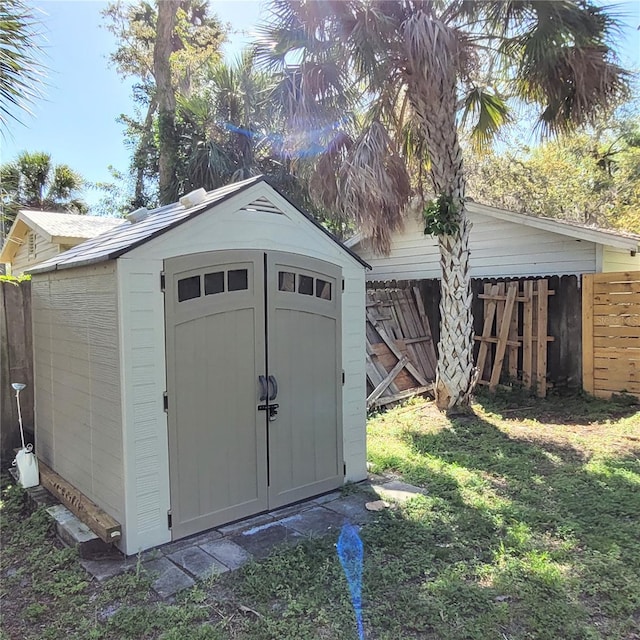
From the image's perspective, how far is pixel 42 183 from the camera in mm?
15383

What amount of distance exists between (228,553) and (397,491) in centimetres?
178

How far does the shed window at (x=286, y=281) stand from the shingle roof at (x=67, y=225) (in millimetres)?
6486

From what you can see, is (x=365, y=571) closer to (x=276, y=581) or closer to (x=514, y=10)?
(x=276, y=581)

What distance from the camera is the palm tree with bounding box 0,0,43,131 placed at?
3031mm

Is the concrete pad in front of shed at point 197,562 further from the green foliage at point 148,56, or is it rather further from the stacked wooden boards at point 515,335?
the green foliage at point 148,56

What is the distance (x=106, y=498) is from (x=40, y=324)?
212 cm

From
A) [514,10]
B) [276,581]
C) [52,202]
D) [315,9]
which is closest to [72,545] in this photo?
[276,581]

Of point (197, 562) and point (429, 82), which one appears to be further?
point (429, 82)

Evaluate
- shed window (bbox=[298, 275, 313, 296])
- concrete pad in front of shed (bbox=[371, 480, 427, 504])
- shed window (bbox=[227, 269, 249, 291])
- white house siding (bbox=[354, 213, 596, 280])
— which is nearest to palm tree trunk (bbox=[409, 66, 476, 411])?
white house siding (bbox=[354, 213, 596, 280])

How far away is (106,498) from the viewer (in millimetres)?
3594

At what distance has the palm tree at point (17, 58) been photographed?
3.03 meters

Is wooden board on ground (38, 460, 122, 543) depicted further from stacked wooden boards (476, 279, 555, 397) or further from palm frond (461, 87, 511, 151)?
palm frond (461, 87, 511, 151)

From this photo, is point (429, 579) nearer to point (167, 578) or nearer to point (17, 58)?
point (167, 578)

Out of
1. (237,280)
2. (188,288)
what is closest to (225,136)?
(237,280)
